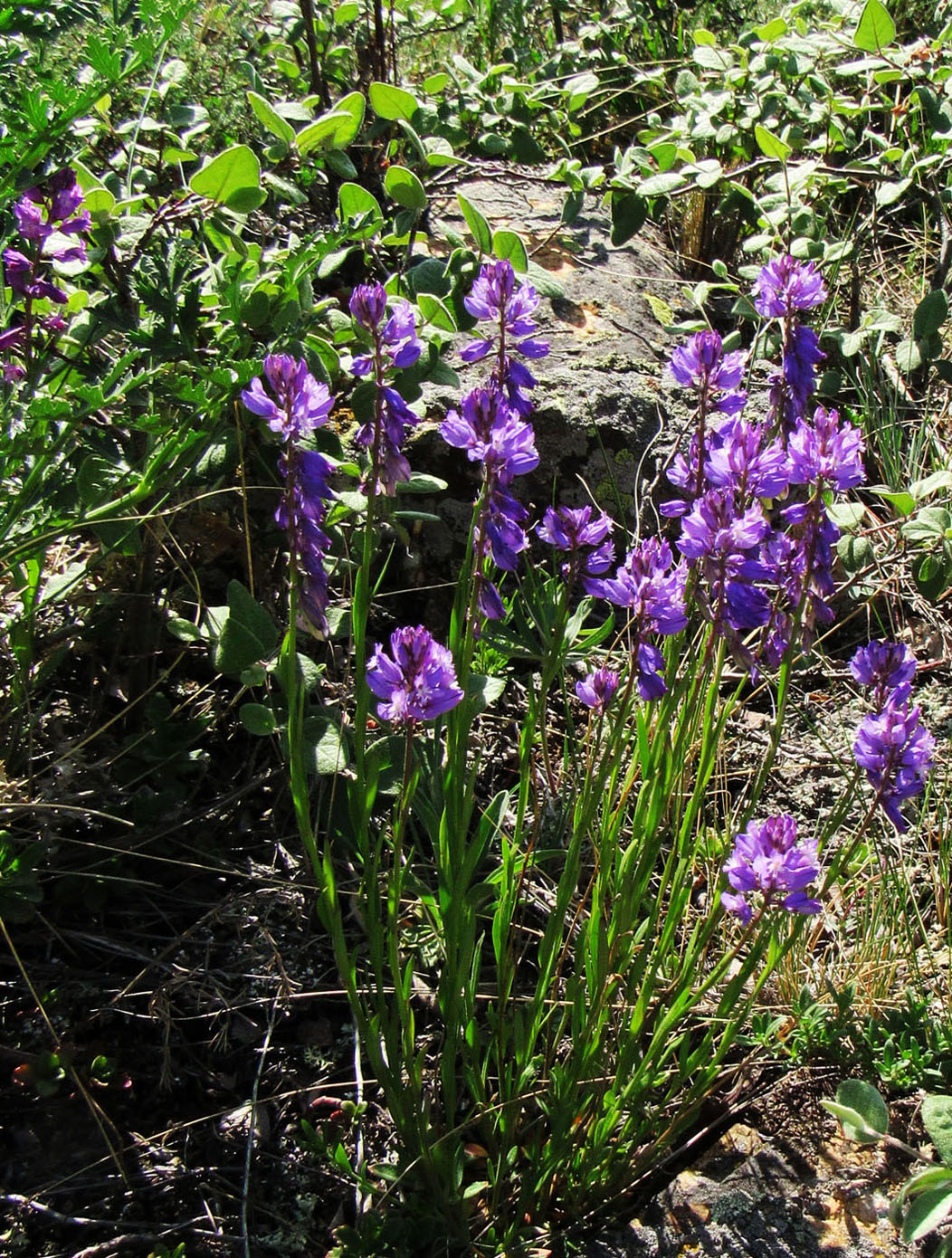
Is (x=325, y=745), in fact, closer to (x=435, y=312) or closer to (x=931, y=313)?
(x=435, y=312)

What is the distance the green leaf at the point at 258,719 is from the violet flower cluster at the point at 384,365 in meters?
0.52

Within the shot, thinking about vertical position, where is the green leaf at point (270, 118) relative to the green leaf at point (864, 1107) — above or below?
above

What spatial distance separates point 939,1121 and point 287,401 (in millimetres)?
1157

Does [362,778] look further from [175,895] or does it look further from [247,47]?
[247,47]

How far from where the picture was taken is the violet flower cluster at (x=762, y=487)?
4.32ft

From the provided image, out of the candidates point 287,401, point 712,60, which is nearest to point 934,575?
point 287,401

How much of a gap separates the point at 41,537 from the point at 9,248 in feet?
1.94

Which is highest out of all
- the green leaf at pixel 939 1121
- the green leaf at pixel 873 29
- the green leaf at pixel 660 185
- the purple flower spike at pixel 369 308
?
the green leaf at pixel 873 29

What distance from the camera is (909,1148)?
1347 millimetres

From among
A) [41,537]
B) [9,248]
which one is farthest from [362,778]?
[9,248]

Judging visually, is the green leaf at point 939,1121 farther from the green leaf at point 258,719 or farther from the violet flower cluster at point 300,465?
the green leaf at point 258,719

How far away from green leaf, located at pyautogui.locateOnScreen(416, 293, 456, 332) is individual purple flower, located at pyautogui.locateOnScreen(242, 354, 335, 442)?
28.5 inches

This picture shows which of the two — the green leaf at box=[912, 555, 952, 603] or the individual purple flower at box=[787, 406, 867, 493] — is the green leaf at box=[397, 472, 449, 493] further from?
the green leaf at box=[912, 555, 952, 603]

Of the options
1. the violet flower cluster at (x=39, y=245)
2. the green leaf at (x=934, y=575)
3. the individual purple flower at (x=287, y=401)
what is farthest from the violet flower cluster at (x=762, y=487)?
the violet flower cluster at (x=39, y=245)
